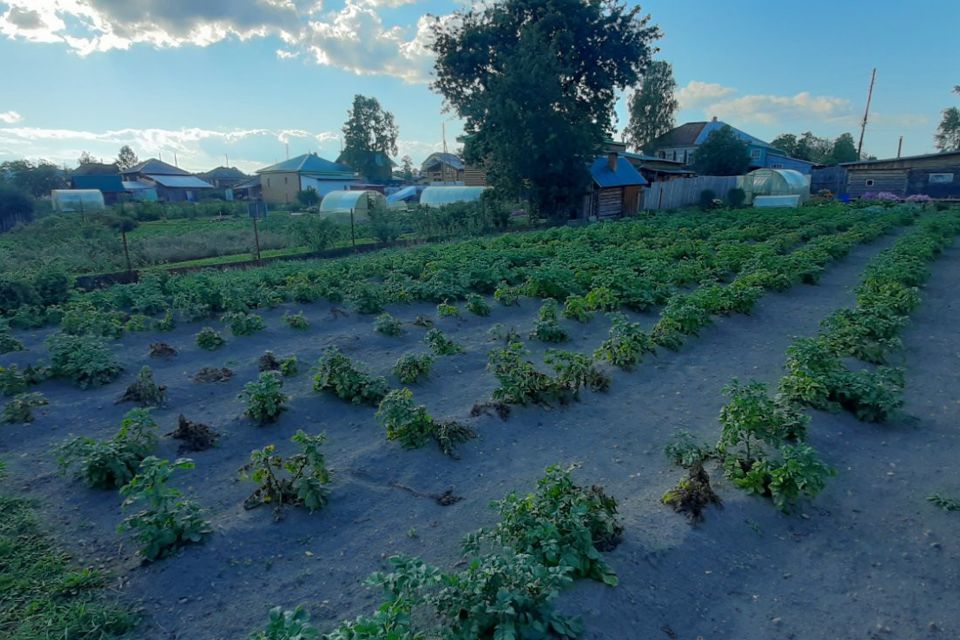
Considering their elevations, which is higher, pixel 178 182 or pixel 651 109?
pixel 651 109

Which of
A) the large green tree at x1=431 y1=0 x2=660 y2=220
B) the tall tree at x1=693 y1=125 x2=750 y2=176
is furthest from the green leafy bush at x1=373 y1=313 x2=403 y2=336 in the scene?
the tall tree at x1=693 y1=125 x2=750 y2=176

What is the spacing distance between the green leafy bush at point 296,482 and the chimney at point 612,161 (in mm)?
27185

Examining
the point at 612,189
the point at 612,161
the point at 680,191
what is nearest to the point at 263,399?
the point at 612,189

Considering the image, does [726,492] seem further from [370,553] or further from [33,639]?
[33,639]

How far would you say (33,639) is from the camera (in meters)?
2.80

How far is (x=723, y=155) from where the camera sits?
38.8 m

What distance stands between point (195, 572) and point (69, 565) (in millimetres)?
817

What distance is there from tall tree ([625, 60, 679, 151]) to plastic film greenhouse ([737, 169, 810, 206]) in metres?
21.7

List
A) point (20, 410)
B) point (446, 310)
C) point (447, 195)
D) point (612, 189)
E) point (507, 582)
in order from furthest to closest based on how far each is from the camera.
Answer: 1. point (447, 195)
2. point (612, 189)
3. point (446, 310)
4. point (20, 410)
5. point (507, 582)

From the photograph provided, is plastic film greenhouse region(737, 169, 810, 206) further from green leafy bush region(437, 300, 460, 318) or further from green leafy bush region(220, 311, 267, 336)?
green leafy bush region(220, 311, 267, 336)

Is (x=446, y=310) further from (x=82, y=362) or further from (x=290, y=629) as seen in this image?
(x=290, y=629)

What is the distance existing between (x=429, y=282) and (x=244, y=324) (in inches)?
136

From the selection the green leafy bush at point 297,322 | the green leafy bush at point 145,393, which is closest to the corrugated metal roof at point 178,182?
the green leafy bush at point 297,322

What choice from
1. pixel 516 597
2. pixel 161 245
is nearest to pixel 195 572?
pixel 516 597
